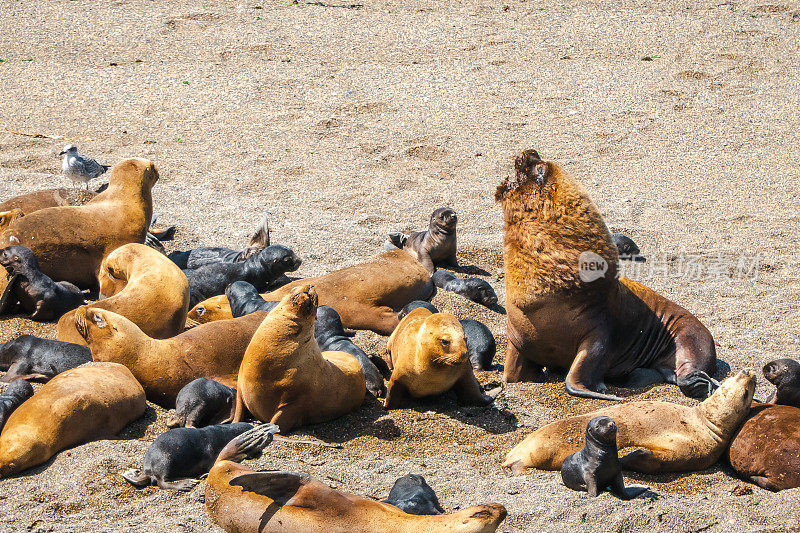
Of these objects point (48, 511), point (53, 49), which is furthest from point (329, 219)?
point (53, 49)

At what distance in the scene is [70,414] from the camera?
4.76 metres

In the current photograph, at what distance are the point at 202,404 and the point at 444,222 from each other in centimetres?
333

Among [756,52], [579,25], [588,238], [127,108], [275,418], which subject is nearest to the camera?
[275,418]

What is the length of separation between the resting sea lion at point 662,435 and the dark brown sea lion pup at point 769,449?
3.1 inches

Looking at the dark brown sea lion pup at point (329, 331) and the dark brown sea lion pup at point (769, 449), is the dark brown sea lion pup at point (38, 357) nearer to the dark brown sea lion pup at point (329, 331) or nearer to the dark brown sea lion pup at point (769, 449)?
the dark brown sea lion pup at point (329, 331)

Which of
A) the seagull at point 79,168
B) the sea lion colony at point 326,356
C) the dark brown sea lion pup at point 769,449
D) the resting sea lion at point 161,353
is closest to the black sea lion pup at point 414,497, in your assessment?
the sea lion colony at point 326,356

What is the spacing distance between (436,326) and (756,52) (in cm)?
861

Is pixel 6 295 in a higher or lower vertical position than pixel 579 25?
lower

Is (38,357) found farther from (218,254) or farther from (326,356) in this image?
(218,254)

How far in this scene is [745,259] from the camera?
25.6 ft

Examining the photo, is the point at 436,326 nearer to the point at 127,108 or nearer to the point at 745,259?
the point at 745,259

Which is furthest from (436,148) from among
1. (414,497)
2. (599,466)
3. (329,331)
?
(414,497)

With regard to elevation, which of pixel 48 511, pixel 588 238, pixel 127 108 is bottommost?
pixel 48 511

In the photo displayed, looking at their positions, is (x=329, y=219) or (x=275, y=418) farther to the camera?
(x=329, y=219)
